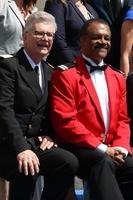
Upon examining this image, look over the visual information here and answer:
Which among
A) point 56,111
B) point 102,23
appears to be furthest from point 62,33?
point 56,111

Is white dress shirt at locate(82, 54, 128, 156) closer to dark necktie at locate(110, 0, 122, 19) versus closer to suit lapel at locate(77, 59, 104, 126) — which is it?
suit lapel at locate(77, 59, 104, 126)

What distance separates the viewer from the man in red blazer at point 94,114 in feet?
15.7

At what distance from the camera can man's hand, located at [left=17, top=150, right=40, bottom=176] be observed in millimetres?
4594

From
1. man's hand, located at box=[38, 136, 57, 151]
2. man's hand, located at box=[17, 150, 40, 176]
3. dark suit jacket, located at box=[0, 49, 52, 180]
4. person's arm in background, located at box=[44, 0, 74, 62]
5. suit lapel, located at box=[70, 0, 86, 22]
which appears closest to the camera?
man's hand, located at box=[17, 150, 40, 176]

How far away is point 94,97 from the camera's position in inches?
197

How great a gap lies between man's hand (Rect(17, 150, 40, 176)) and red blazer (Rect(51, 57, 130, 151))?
38cm

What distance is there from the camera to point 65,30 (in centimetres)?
565

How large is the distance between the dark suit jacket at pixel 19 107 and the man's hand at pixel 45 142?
0.05 metres

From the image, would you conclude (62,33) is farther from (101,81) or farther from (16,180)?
(16,180)

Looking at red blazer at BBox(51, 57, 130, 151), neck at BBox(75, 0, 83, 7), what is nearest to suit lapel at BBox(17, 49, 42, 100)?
red blazer at BBox(51, 57, 130, 151)

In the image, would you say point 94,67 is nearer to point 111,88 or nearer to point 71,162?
point 111,88

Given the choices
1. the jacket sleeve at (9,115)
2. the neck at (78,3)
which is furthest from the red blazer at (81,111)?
the neck at (78,3)

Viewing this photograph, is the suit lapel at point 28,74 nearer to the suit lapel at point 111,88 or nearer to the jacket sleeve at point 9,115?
the jacket sleeve at point 9,115

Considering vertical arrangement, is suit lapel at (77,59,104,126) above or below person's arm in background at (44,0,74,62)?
below
